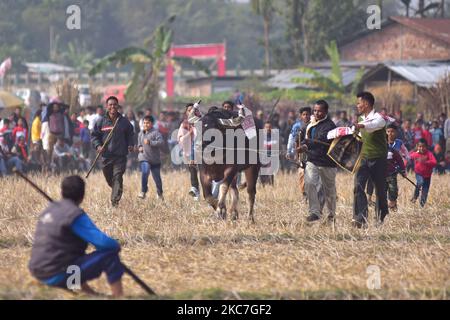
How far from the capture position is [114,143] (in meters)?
16.9

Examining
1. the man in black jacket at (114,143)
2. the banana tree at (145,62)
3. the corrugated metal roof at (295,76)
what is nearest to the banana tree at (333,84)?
the corrugated metal roof at (295,76)

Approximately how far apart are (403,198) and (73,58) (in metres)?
70.6

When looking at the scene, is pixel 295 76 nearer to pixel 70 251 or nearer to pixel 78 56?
pixel 70 251

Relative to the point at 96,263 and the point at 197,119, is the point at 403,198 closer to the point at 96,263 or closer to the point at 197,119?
the point at 197,119

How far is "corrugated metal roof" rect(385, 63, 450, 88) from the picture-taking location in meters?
39.8

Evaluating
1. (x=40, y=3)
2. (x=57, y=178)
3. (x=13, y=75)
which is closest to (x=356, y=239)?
(x=57, y=178)

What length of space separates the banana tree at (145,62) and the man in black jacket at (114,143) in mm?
19623

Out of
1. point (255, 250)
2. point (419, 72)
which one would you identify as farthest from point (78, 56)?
point (255, 250)

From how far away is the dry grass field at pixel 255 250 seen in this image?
9805 mm

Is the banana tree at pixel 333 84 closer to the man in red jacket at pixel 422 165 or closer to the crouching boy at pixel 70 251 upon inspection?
the man in red jacket at pixel 422 165

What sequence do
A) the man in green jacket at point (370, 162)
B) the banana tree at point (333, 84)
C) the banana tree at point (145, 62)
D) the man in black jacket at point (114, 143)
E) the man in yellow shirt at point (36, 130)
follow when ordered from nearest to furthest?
the man in green jacket at point (370, 162)
the man in black jacket at point (114, 143)
the man in yellow shirt at point (36, 130)
the banana tree at point (145, 62)
the banana tree at point (333, 84)

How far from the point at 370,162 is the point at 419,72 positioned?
2772 centimetres

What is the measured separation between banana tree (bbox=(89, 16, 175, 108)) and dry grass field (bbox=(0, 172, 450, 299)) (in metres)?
19.6

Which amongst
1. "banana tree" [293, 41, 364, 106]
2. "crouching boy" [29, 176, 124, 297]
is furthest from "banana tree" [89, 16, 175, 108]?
"crouching boy" [29, 176, 124, 297]
